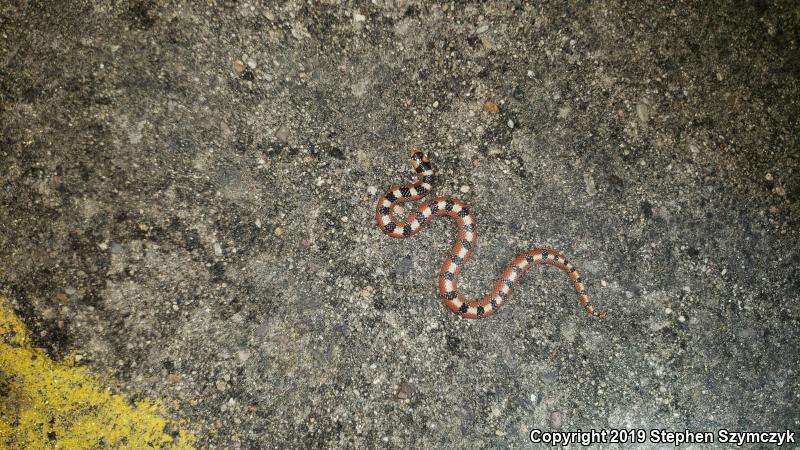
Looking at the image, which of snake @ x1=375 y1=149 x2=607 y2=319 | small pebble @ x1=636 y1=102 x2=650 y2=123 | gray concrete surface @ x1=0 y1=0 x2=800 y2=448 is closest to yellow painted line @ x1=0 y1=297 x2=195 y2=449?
gray concrete surface @ x1=0 y1=0 x2=800 y2=448

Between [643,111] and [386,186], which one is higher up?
[643,111]

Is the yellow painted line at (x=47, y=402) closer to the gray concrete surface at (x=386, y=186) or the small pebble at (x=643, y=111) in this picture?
the gray concrete surface at (x=386, y=186)

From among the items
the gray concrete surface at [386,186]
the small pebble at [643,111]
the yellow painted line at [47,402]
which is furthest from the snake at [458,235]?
the yellow painted line at [47,402]

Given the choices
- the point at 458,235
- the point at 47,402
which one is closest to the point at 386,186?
the point at 458,235

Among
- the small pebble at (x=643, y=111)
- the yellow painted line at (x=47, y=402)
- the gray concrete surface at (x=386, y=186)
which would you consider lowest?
the yellow painted line at (x=47, y=402)

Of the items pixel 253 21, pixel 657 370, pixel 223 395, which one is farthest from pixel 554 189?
pixel 223 395

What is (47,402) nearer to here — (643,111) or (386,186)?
(386,186)

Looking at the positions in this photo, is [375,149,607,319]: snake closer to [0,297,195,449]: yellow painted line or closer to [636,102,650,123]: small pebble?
[636,102,650,123]: small pebble
